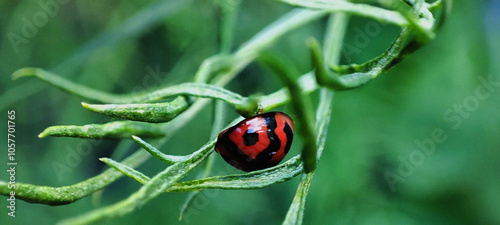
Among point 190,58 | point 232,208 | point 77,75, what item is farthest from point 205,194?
point 77,75

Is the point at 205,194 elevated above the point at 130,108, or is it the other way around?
the point at 130,108

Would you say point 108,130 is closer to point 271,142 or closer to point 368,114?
point 271,142

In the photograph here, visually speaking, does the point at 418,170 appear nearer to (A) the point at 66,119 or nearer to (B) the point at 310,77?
(B) the point at 310,77

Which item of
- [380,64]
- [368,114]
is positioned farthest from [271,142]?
[368,114]

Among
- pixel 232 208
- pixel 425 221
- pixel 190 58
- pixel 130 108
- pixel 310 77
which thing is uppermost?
pixel 130 108

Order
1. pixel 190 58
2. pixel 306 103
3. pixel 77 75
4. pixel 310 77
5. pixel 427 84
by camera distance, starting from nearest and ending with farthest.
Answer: pixel 306 103
pixel 310 77
pixel 427 84
pixel 190 58
pixel 77 75

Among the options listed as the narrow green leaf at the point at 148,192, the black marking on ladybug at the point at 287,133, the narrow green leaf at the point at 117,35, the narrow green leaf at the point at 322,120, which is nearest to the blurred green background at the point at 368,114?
the narrow green leaf at the point at 117,35

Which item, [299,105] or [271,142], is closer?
[299,105]
